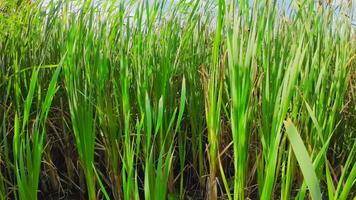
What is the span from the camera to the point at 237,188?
0.99m

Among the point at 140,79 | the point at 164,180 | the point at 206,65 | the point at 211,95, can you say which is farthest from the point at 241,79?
the point at 206,65

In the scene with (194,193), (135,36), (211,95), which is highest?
(135,36)

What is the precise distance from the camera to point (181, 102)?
1014 mm

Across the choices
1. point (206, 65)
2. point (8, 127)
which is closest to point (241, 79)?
point (206, 65)

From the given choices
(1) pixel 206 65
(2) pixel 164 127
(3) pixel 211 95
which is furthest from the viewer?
(1) pixel 206 65

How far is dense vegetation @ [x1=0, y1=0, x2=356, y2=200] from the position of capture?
3.28ft

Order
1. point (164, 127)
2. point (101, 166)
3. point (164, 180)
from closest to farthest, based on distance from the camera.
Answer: point (164, 180), point (164, 127), point (101, 166)

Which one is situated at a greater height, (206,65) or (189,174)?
(206,65)

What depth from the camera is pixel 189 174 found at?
1574 mm

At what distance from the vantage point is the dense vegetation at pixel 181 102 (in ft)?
3.28

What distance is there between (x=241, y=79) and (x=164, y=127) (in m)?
0.46

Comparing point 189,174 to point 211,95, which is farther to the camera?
point 189,174

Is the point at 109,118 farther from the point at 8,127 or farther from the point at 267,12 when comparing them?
the point at 267,12

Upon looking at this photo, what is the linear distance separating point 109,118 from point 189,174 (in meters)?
0.41
